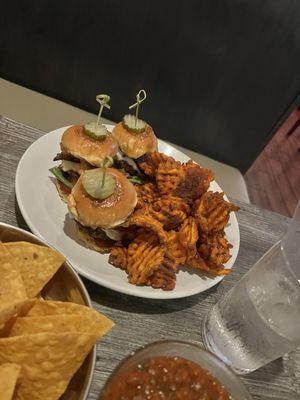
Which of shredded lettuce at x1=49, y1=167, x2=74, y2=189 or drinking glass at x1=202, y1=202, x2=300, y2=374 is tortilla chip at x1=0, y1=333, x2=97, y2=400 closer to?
drinking glass at x1=202, y1=202, x2=300, y2=374

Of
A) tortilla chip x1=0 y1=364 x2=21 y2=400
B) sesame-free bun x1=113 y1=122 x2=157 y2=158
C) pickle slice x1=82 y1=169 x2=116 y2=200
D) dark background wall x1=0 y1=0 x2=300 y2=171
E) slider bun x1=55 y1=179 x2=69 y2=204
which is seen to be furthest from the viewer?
dark background wall x1=0 y1=0 x2=300 y2=171

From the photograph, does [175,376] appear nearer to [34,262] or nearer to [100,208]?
[34,262]

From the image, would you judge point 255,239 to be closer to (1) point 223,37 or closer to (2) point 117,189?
(2) point 117,189

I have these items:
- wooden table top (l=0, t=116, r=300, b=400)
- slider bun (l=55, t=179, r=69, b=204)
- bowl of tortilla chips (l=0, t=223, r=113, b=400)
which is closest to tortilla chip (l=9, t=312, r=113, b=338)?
bowl of tortilla chips (l=0, t=223, r=113, b=400)

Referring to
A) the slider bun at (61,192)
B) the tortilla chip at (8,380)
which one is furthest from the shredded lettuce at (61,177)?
the tortilla chip at (8,380)

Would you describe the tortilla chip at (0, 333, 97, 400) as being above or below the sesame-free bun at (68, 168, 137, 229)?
above

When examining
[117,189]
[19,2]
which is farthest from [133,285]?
[19,2]
